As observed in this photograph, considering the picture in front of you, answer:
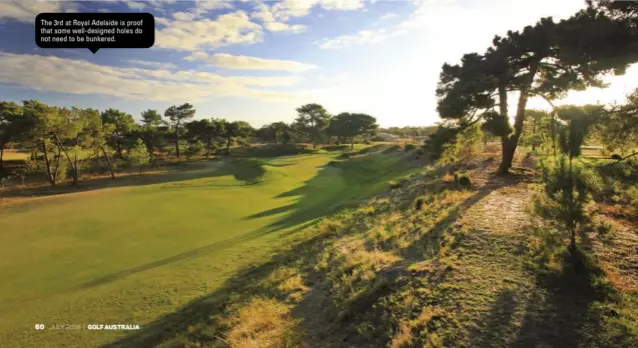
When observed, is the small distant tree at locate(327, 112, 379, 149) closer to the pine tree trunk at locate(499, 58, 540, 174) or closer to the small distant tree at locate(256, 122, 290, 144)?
the small distant tree at locate(256, 122, 290, 144)

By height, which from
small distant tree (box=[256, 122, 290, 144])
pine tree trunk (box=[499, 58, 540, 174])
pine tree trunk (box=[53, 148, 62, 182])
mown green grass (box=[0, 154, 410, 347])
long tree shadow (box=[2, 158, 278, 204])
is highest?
small distant tree (box=[256, 122, 290, 144])

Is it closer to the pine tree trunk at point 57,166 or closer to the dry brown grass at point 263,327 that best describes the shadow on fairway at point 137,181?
the pine tree trunk at point 57,166

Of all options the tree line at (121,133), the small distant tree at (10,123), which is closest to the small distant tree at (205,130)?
the tree line at (121,133)

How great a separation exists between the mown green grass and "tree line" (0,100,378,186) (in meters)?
16.5

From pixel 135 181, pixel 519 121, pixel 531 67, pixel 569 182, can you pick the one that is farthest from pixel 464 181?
pixel 135 181

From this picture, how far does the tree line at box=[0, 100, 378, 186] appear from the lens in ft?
135

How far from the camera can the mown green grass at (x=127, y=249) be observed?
11.9 metres

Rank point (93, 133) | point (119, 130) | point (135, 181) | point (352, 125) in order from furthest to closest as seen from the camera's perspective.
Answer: point (352, 125) → point (119, 130) → point (93, 133) → point (135, 181)

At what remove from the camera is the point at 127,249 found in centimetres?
1814

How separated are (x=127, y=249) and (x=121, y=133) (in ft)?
188

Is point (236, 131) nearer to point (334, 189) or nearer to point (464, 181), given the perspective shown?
point (334, 189)

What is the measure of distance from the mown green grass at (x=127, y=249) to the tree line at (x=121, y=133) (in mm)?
16549

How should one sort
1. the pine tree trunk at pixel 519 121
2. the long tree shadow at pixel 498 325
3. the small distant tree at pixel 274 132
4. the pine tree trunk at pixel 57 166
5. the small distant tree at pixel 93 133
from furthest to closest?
the small distant tree at pixel 274 132 < the small distant tree at pixel 93 133 < the pine tree trunk at pixel 57 166 < the pine tree trunk at pixel 519 121 < the long tree shadow at pixel 498 325

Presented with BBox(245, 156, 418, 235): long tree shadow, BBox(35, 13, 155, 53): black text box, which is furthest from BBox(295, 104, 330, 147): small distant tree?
BBox(35, 13, 155, 53): black text box
